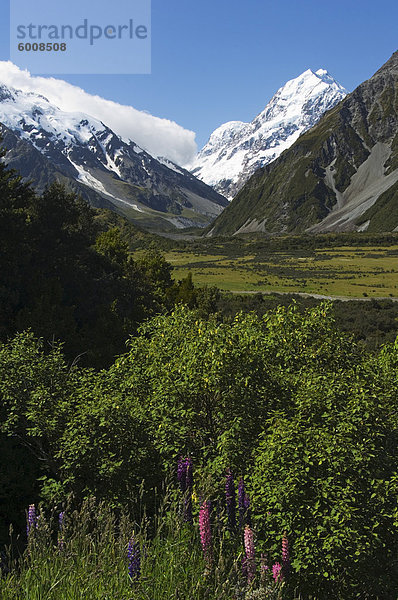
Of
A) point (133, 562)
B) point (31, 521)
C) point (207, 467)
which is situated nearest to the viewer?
point (133, 562)

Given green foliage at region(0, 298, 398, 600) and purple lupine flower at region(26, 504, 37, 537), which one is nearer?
purple lupine flower at region(26, 504, 37, 537)

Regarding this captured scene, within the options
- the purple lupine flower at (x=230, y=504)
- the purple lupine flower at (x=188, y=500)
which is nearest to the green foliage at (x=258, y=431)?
the purple lupine flower at (x=188, y=500)

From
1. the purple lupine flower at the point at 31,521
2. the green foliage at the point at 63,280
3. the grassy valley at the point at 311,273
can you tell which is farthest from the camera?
the grassy valley at the point at 311,273

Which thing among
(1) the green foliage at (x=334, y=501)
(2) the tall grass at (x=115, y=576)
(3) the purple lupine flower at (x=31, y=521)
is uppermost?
(3) the purple lupine flower at (x=31, y=521)

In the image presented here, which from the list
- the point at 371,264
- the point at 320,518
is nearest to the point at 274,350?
the point at 320,518

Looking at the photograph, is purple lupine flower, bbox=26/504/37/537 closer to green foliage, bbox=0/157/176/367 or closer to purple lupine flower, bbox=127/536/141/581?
purple lupine flower, bbox=127/536/141/581

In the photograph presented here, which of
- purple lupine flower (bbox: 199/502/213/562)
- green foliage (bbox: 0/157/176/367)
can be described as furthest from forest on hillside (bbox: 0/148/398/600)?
green foliage (bbox: 0/157/176/367)

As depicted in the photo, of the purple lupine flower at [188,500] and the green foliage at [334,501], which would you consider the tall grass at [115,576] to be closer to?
the purple lupine flower at [188,500]

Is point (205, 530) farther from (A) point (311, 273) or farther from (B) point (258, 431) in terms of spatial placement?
(A) point (311, 273)

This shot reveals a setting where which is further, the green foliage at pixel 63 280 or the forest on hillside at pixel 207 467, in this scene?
the green foliage at pixel 63 280

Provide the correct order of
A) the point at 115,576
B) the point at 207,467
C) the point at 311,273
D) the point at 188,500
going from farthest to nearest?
the point at 311,273, the point at 207,467, the point at 188,500, the point at 115,576

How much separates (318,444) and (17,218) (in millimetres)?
27371

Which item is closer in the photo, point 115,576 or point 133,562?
point 133,562

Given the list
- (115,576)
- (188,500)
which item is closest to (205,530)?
(115,576)
